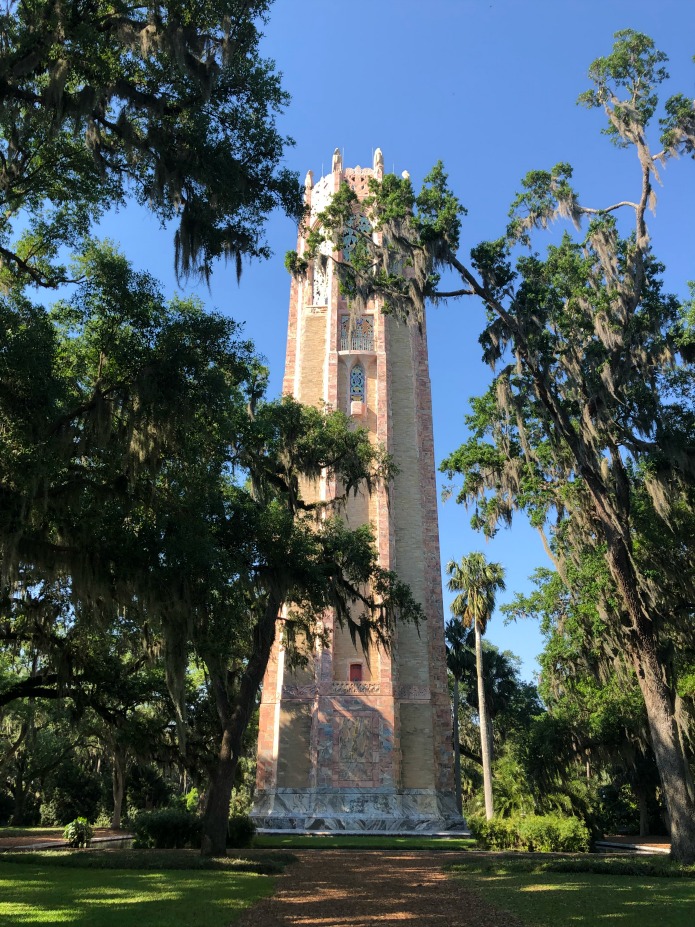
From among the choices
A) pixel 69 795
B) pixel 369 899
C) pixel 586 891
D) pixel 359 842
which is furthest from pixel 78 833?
pixel 69 795

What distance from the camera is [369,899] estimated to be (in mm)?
10531

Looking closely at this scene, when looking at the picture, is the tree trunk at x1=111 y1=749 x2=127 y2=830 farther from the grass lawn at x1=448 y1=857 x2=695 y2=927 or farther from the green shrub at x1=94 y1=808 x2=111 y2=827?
the grass lawn at x1=448 y1=857 x2=695 y2=927

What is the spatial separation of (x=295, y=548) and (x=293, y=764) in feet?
49.3

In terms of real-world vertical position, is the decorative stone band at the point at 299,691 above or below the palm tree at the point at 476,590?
below

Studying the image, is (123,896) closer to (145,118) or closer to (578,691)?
(145,118)

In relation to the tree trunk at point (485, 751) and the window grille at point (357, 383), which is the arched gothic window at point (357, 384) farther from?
the tree trunk at point (485, 751)

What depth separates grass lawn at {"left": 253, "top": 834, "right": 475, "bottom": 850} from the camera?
69.8 feet

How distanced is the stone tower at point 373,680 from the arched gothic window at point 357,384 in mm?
50

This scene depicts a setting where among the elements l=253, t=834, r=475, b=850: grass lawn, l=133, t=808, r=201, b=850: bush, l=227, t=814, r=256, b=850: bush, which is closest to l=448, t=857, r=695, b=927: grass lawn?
l=253, t=834, r=475, b=850: grass lawn

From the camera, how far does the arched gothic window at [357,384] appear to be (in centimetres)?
3431

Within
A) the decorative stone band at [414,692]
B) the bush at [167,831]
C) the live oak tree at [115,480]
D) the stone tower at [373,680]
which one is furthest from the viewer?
the decorative stone band at [414,692]

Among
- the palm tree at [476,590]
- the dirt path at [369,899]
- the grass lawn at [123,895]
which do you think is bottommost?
the dirt path at [369,899]

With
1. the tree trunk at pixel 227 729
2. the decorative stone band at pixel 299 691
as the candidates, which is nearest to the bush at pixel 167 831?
the tree trunk at pixel 227 729

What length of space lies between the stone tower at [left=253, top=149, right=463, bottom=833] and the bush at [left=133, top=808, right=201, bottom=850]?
656cm
